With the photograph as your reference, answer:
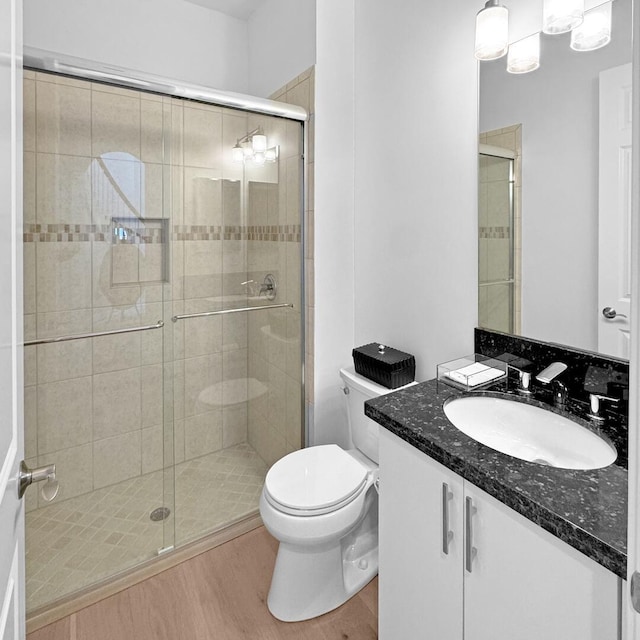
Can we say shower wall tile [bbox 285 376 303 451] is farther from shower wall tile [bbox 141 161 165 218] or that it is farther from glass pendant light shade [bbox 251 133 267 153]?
glass pendant light shade [bbox 251 133 267 153]

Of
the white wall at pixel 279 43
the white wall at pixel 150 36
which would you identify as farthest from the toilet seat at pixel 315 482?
the white wall at pixel 150 36

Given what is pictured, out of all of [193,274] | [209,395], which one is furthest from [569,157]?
[209,395]

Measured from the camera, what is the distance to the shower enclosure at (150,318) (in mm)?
1718

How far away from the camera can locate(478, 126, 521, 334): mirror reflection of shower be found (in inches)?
57.0

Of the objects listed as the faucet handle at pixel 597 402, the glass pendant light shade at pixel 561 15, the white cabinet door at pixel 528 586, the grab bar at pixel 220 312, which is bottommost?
the white cabinet door at pixel 528 586

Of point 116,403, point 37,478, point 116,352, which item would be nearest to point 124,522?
point 116,403

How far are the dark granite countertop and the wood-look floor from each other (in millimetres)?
914

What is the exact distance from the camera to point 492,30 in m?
1.39

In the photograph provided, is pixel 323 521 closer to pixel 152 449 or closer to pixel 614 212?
pixel 152 449

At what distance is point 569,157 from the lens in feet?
4.22

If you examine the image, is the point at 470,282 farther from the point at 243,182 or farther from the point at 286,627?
the point at 286,627

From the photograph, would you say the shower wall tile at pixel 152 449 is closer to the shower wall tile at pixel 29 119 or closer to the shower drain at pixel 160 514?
the shower drain at pixel 160 514

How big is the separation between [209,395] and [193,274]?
0.58 meters

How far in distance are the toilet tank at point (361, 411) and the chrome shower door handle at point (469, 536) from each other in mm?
780
